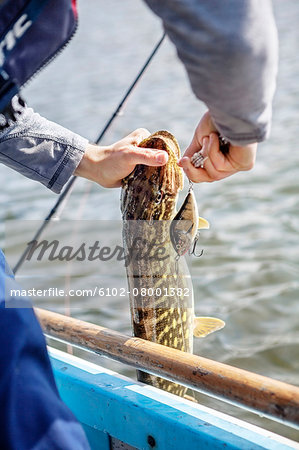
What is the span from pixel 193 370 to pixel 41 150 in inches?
35.2

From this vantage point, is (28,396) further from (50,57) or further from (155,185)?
(155,185)

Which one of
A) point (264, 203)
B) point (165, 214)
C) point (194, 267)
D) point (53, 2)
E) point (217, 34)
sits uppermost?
point (53, 2)

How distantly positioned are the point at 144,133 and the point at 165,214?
316 millimetres

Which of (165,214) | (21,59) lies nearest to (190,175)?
(165,214)

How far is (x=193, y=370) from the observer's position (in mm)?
1755

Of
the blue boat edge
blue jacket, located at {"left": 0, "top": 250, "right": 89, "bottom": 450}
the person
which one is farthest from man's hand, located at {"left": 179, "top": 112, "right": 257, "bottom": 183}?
the blue boat edge

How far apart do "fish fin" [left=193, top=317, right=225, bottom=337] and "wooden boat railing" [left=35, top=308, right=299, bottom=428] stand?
16.4 inches

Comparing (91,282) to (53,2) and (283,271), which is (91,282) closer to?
(283,271)

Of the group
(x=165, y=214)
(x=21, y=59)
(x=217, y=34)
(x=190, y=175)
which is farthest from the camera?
(x=165, y=214)

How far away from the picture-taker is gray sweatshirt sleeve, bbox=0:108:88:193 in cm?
196

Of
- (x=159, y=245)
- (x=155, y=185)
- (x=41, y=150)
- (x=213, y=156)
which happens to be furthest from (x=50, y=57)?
(x=159, y=245)

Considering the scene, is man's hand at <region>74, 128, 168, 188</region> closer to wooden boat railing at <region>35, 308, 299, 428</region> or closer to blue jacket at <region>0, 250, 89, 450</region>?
wooden boat railing at <region>35, 308, 299, 428</region>

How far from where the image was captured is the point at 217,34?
1.04 meters

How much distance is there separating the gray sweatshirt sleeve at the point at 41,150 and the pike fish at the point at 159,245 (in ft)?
0.76
